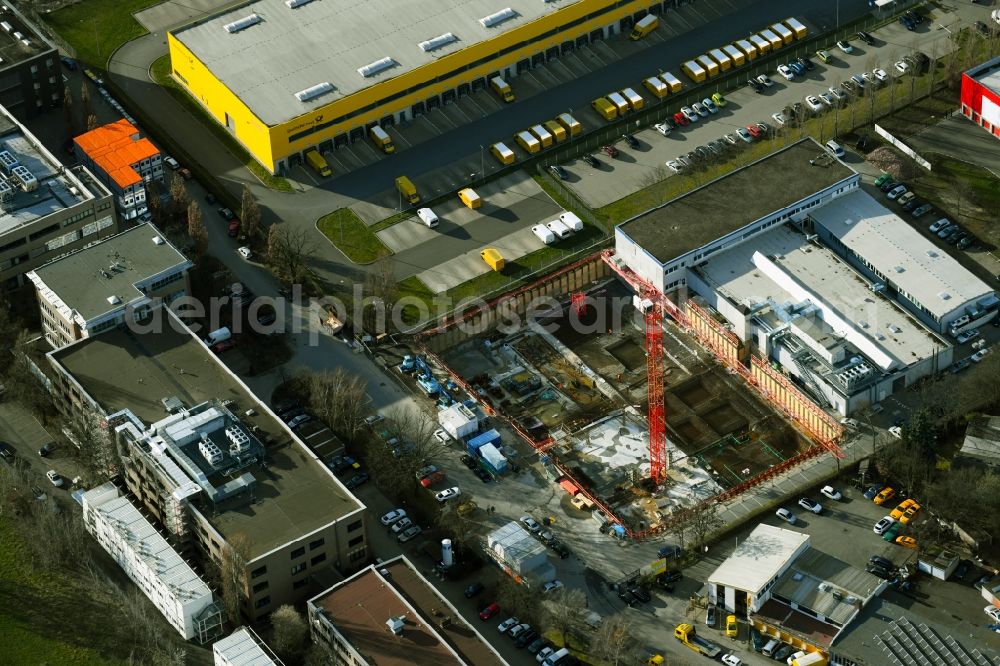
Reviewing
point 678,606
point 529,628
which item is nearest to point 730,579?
point 678,606

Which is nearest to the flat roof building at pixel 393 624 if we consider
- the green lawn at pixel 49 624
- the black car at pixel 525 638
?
the black car at pixel 525 638

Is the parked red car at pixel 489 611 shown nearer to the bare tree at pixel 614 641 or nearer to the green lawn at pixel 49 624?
the bare tree at pixel 614 641

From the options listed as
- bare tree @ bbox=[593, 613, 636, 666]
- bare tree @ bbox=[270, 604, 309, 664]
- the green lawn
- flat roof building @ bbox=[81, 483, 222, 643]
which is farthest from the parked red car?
the green lawn

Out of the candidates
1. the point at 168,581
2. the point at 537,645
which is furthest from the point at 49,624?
the point at 537,645

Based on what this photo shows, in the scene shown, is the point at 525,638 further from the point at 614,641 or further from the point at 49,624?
the point at 49,624

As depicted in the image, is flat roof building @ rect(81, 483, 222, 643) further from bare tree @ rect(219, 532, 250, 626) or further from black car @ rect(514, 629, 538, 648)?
black car @ rect(514, 629, 538, 648)

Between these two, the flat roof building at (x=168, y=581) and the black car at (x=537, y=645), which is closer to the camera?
the black car at (x=537, y=645)
